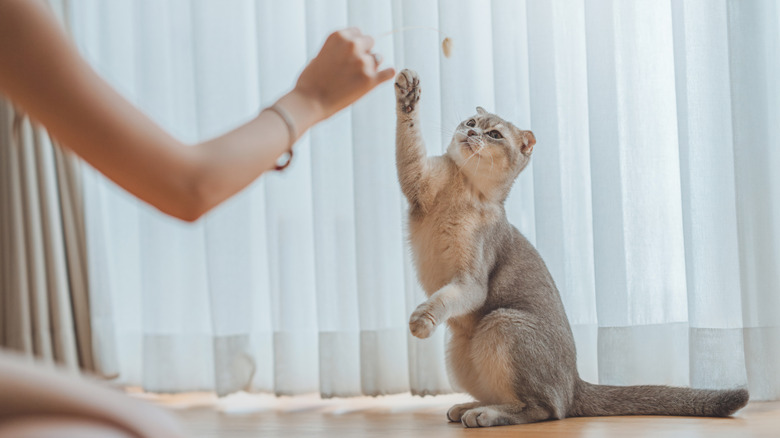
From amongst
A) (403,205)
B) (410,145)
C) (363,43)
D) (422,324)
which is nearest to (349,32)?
(363,43)

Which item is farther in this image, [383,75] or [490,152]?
[490,152]

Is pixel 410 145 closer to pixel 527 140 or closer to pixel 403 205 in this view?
pixel 527 140

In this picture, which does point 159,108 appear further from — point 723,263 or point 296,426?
point 723,263

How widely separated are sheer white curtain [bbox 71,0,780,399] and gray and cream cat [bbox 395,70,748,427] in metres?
0.25

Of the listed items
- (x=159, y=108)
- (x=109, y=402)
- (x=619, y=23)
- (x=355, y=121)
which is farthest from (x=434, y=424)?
(x=159, y=108)

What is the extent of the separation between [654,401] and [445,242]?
58cm

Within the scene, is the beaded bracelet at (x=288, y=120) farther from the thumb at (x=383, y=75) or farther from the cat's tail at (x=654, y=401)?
the cat's tail at (x=654, y=401)

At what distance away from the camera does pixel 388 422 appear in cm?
180

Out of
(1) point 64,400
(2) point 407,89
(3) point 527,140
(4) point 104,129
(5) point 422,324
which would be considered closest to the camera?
(1) point 64,400

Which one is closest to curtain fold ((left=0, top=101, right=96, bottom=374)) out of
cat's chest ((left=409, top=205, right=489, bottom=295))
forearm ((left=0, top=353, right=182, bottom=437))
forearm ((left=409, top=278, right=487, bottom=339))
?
cat's chest ((left=409, top=205, right=489, bottom=295))

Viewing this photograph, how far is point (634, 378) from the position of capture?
1.93 meters

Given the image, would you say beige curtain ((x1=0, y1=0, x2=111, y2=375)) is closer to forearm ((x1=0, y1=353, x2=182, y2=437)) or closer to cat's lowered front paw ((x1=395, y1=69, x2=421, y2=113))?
cat's lowered front paw ((x1=395, y1=69, x2=421, y2=113))

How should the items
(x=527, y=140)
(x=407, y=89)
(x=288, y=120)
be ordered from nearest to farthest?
(x=288, y=120) < (x=407, y=89) < (x=527, y=140)

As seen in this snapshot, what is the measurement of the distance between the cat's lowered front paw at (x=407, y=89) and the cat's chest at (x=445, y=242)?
258mm
